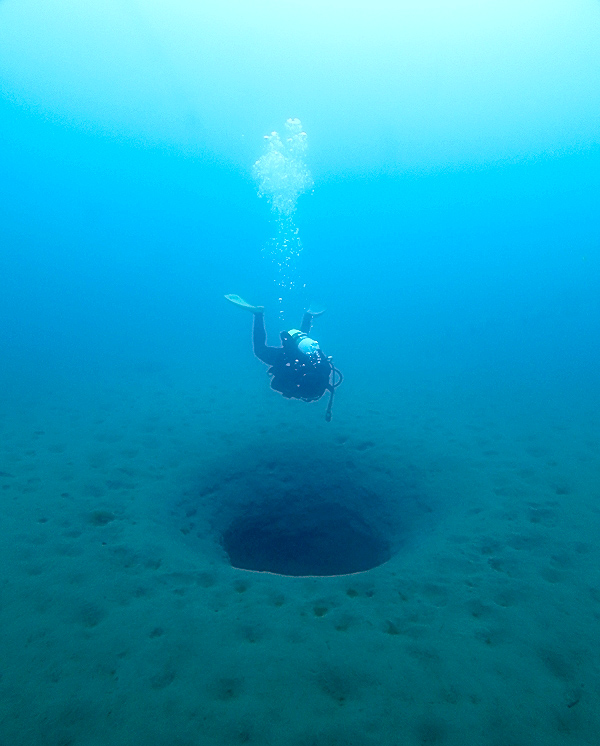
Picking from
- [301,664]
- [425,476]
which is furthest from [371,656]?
[425,476]

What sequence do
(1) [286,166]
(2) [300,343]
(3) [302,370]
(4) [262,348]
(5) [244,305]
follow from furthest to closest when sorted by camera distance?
(1) [286,166], (5) [244,305], (4) [262,348], (2) [300,343], (3) [302,370]

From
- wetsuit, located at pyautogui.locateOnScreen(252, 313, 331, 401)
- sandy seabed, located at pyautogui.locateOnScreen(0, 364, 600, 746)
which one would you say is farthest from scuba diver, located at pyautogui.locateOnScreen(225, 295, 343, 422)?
sandy seabed, located at pyautogui.locateOnScreen(0, 364, 600, 746)

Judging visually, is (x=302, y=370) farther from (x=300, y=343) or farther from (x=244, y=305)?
(x=244, y=305)

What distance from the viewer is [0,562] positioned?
13.2 feet

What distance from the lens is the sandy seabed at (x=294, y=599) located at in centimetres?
258

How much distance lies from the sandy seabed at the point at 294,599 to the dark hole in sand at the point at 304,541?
0.18 m

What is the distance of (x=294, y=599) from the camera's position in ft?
12.5

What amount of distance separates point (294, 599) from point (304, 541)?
2210 mm

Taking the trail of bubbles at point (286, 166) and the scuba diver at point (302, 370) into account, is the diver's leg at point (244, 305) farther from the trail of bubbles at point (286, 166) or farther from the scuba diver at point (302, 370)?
the trail of bubbles at point (286, 166)

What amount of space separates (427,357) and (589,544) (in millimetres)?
17353

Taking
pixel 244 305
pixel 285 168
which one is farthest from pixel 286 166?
pixel 244 305

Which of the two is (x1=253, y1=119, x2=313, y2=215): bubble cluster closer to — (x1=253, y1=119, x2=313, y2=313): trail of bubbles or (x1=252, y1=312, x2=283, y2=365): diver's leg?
(x1=253, y1=119, x2=313, y2=313): trail of bubbles

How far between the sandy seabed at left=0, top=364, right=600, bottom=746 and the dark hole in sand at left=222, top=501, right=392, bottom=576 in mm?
179

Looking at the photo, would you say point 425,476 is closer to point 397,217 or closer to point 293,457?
point 293,457
